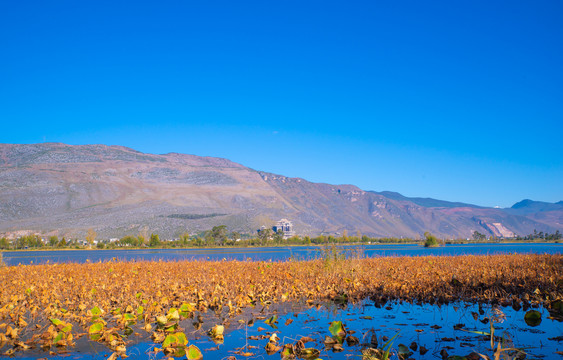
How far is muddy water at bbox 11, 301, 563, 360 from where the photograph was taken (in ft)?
23.2

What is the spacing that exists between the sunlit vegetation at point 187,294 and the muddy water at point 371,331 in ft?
0.90

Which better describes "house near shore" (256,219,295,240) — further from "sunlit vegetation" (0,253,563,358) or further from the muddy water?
the muddy water

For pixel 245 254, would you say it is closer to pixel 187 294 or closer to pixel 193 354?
pixel 187 294

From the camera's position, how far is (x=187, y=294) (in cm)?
1188

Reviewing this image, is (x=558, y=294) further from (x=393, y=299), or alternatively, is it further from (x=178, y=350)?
(x=178, y=350)

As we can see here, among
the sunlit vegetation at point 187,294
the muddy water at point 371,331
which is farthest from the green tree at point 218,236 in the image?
the muddy water at point 371,331

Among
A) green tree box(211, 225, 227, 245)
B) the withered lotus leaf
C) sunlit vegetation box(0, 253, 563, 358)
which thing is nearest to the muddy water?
sunlit vegetation box(0, 253, 563, 358)

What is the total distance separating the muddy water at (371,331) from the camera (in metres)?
7.08

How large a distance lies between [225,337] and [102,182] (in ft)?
649

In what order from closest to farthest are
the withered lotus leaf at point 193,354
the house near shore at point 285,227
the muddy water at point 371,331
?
the withered lotus leaf at point 193,354
the muddy water at point 371,331
the house near shore at point 285,227

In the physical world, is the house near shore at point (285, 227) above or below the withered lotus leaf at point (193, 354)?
above

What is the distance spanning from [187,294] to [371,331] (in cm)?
554

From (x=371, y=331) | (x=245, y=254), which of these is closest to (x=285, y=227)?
(x=245, y=254)

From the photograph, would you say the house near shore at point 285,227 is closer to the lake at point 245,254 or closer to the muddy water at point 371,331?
the lake at point 245,254
